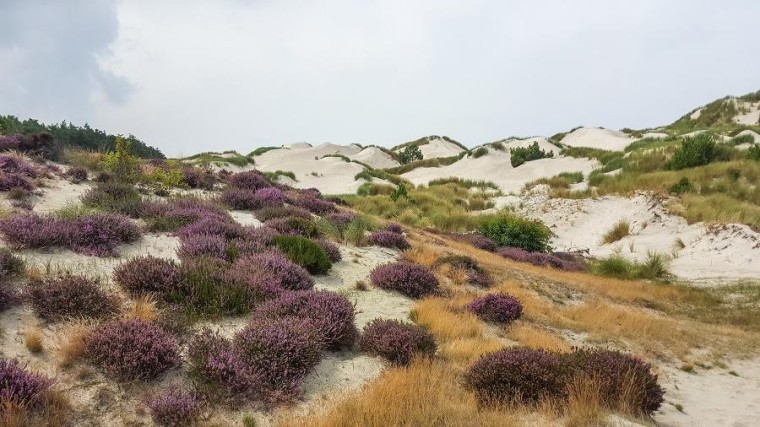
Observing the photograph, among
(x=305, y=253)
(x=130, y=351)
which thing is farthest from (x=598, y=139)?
(x=130, y=351)

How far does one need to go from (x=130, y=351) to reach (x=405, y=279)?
19.5 feet

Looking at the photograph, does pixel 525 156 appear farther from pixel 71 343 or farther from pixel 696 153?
pixel 71 343

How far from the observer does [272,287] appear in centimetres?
742

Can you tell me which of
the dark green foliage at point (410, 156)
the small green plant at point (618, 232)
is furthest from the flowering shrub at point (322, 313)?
the dark green foliage at point (410, 156)

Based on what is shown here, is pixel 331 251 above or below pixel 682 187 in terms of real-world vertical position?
below

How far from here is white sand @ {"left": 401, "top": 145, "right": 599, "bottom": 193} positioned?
39219 millimetres

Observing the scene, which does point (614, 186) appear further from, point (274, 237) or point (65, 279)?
point (65, 279)

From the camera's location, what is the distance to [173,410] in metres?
4.20

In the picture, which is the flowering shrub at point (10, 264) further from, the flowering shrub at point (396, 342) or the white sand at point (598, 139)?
the white sand at point (598, 139)

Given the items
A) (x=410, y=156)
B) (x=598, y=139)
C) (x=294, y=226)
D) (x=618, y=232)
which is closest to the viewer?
(x=294, y=226)

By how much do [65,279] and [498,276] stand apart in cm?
1066

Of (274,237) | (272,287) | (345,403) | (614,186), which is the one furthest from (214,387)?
(614,186)

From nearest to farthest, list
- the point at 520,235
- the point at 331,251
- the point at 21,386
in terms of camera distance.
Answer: the point at 21,386
the point at 331,251
the point at 520,235

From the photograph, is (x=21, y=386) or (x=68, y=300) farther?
(x=68, y=300)
